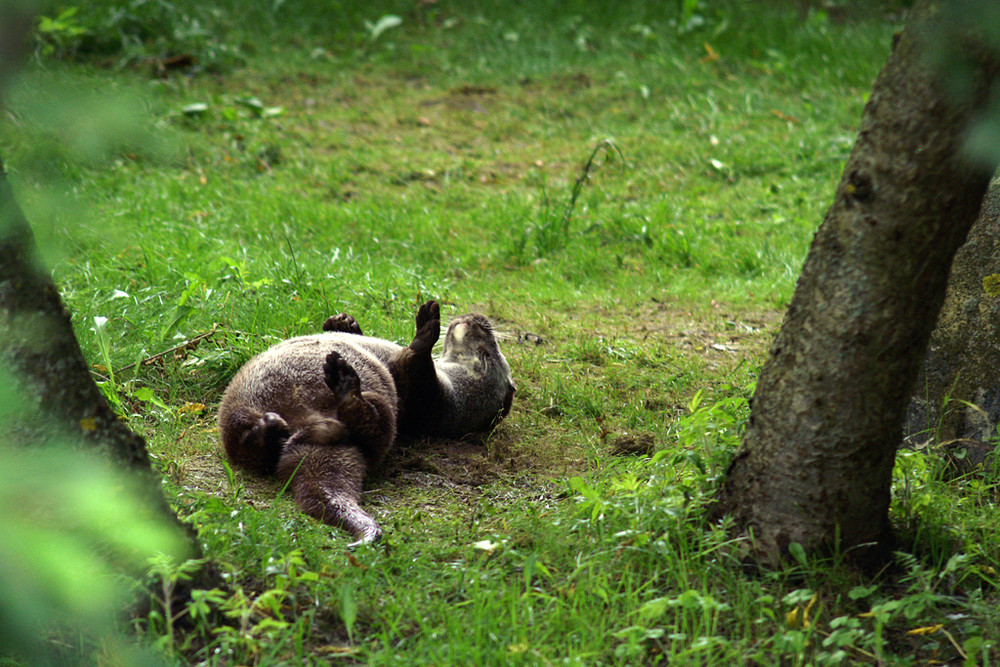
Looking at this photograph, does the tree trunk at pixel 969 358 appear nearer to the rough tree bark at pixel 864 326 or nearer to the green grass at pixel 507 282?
the green grass at pixel 507 282

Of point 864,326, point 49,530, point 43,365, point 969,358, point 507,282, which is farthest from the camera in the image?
point 507,282

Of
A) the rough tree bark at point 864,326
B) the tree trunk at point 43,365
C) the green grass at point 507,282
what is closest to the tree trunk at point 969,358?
the green grass at point 507,282

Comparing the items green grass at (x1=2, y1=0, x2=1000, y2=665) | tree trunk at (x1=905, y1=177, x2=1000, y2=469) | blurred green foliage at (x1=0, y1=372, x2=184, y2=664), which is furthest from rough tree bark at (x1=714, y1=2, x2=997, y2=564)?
blurred green foliage at (x1=0, y1=372, x2=184, y2=664)

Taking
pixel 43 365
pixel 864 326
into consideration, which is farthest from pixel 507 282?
pixel 43 365

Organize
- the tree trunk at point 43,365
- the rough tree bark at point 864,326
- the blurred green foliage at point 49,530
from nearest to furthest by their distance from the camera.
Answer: the blurred green foliage at point 49,530 < the tree trunk at point 43,365 < the rough tree bark at point 864,326

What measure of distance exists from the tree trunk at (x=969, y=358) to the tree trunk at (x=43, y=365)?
9.04ft

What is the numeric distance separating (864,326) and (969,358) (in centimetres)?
118

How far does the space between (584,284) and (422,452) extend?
2.55 m

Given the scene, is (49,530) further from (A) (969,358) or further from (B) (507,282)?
(B) (507,282)

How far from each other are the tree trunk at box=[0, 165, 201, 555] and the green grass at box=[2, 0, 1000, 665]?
0.16m

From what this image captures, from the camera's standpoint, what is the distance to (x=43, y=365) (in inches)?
83.7

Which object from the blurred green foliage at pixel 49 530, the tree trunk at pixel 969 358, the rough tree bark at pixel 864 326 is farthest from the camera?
the tree trunk at pixel 969 358

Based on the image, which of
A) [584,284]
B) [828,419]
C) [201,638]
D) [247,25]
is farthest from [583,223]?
[247,25]

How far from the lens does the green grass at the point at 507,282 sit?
241cm
